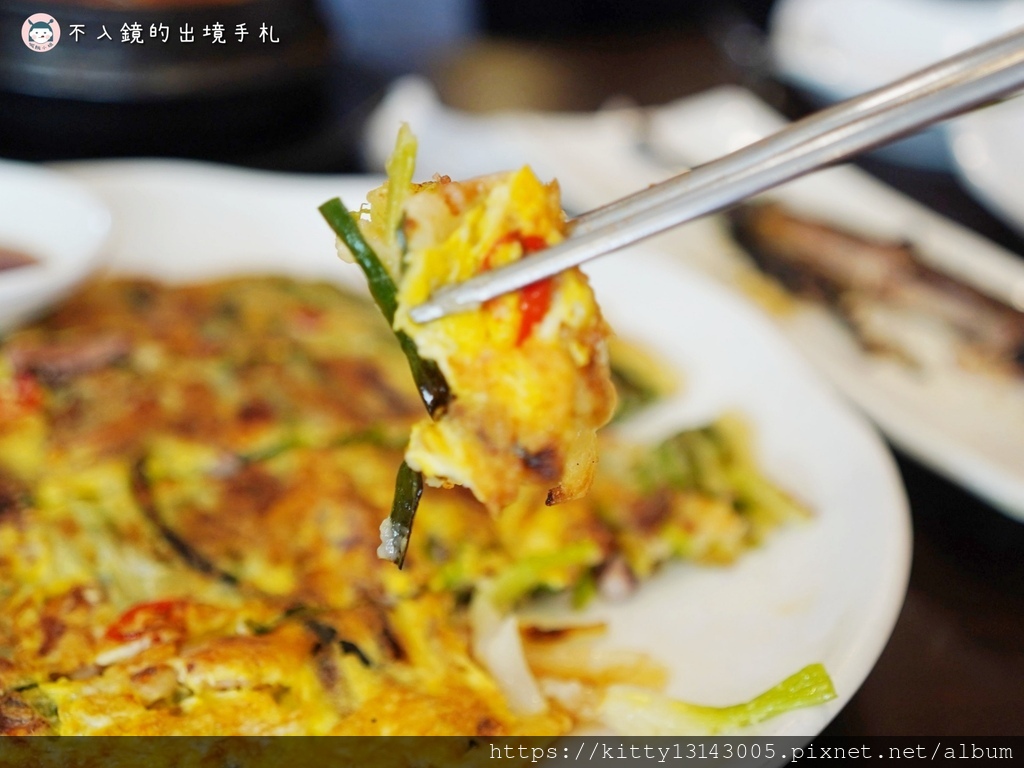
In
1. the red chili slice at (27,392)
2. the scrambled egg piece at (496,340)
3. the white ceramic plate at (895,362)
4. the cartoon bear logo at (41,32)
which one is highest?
the cartoon bear logo at (41,32)

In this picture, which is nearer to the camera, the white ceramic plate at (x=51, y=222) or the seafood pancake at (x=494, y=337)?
the seafood pancake at (x=494, y=337)

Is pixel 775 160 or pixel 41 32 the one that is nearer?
pixel 775 160

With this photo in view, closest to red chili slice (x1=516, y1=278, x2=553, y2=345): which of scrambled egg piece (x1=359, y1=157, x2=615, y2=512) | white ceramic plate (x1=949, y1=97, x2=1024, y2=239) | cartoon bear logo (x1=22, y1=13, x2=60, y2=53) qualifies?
scrambled egg piece (x1=359, y1=157, x2=615, y2=512)

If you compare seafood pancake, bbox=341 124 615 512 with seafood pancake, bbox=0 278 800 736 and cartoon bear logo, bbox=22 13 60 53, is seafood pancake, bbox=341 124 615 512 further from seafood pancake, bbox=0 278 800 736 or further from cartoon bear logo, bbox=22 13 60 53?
cartoon bear logo, bbox=22 13 60 53

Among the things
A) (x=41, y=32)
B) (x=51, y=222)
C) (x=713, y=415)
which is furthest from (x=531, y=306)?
(x=41, y=32)

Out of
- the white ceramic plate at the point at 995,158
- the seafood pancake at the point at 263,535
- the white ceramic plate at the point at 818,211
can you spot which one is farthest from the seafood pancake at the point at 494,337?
the white ceramic plate at the point at 995,158

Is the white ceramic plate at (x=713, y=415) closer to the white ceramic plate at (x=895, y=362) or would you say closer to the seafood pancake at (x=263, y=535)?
the seafood pancake at (x=263, y=535)

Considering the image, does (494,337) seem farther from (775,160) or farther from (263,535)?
(263,535)
